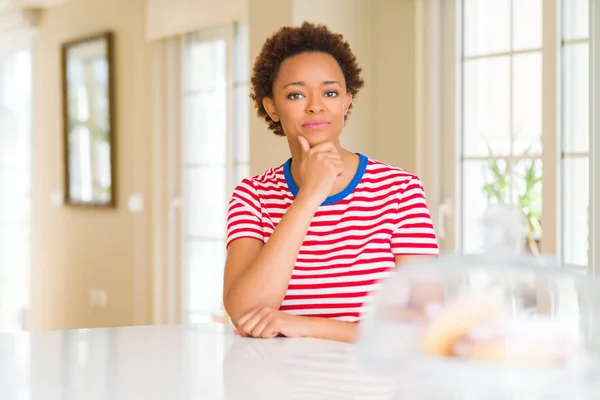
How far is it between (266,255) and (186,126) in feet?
11.9

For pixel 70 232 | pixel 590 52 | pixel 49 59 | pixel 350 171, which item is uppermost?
pixel 49 59

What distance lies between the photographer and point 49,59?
21.2 ft

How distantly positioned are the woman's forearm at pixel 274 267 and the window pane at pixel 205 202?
3.23 m

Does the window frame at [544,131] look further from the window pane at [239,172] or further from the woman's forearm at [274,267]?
the woman's forearm at [274,267]

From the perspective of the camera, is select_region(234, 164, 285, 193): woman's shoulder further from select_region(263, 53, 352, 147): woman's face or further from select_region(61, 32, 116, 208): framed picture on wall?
select_region(61, 32, 116, 208): framed picture on wall

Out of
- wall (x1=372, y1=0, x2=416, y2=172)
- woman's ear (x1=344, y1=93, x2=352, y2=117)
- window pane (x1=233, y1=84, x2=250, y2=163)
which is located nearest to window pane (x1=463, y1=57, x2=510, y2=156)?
wall (x1=372, y1=0, x2=416, y2=172)

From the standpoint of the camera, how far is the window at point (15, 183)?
6906 mm

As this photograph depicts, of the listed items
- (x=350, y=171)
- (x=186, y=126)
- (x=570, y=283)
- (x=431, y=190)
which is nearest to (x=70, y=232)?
(x=186, y=126)

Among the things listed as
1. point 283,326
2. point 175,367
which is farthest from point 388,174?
point 175,367

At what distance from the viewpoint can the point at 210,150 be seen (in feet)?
16.1

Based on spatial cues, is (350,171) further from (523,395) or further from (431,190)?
(431,190)

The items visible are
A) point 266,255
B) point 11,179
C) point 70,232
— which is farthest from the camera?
point 11,179

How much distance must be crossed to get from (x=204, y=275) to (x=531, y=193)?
7.63 ft

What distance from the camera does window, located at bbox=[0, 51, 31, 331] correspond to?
6.91 m
